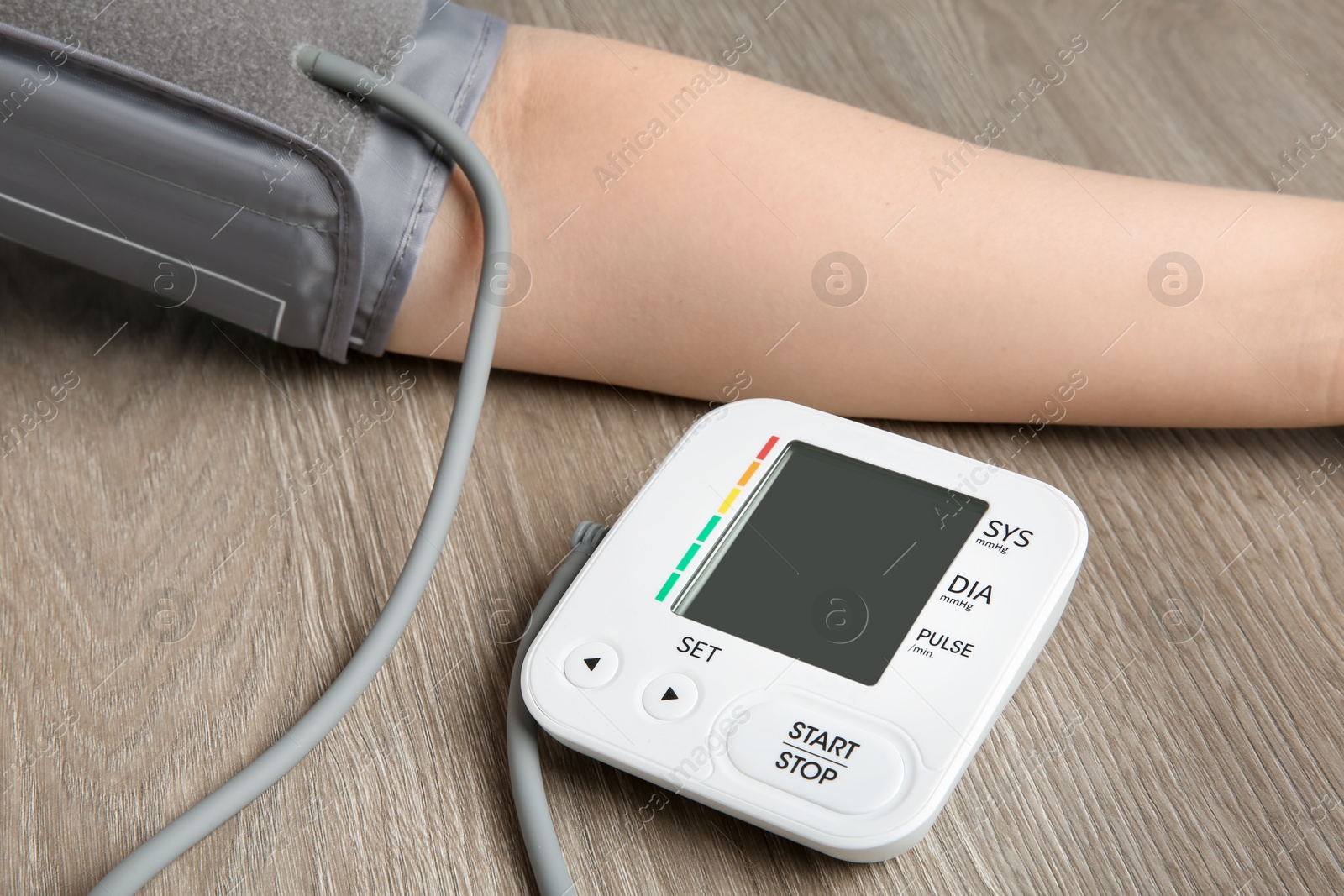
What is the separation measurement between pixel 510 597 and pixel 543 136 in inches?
8.5

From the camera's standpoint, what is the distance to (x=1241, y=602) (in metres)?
0.41

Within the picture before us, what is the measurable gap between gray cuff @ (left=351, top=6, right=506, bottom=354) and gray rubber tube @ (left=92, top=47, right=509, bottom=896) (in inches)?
0.6

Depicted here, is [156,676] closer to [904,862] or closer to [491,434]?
[491,434]

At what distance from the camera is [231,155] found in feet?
1.38

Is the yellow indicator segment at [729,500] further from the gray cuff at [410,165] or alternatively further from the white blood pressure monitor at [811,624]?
the gray cuff at [410,165]

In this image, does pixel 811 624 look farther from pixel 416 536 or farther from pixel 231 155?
pixel 231 155

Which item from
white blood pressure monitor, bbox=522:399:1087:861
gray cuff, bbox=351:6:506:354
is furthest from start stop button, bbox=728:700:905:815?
gray cuff, bbox=351:6:506:354

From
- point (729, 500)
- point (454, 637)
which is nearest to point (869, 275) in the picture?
point (729, 500)

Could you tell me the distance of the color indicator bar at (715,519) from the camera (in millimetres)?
376

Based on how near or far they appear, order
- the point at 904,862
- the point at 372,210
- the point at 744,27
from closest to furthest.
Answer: the point at 904,862, the point at 372,210, the point at 744,27

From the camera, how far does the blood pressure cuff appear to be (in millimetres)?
419

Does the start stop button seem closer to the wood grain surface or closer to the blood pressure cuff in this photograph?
the wood grain surface

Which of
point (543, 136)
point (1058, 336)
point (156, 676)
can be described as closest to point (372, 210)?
point (543, 136)

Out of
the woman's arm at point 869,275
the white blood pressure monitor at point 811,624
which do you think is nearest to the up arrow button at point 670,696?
the white blood pressure monitor at point 811,624
